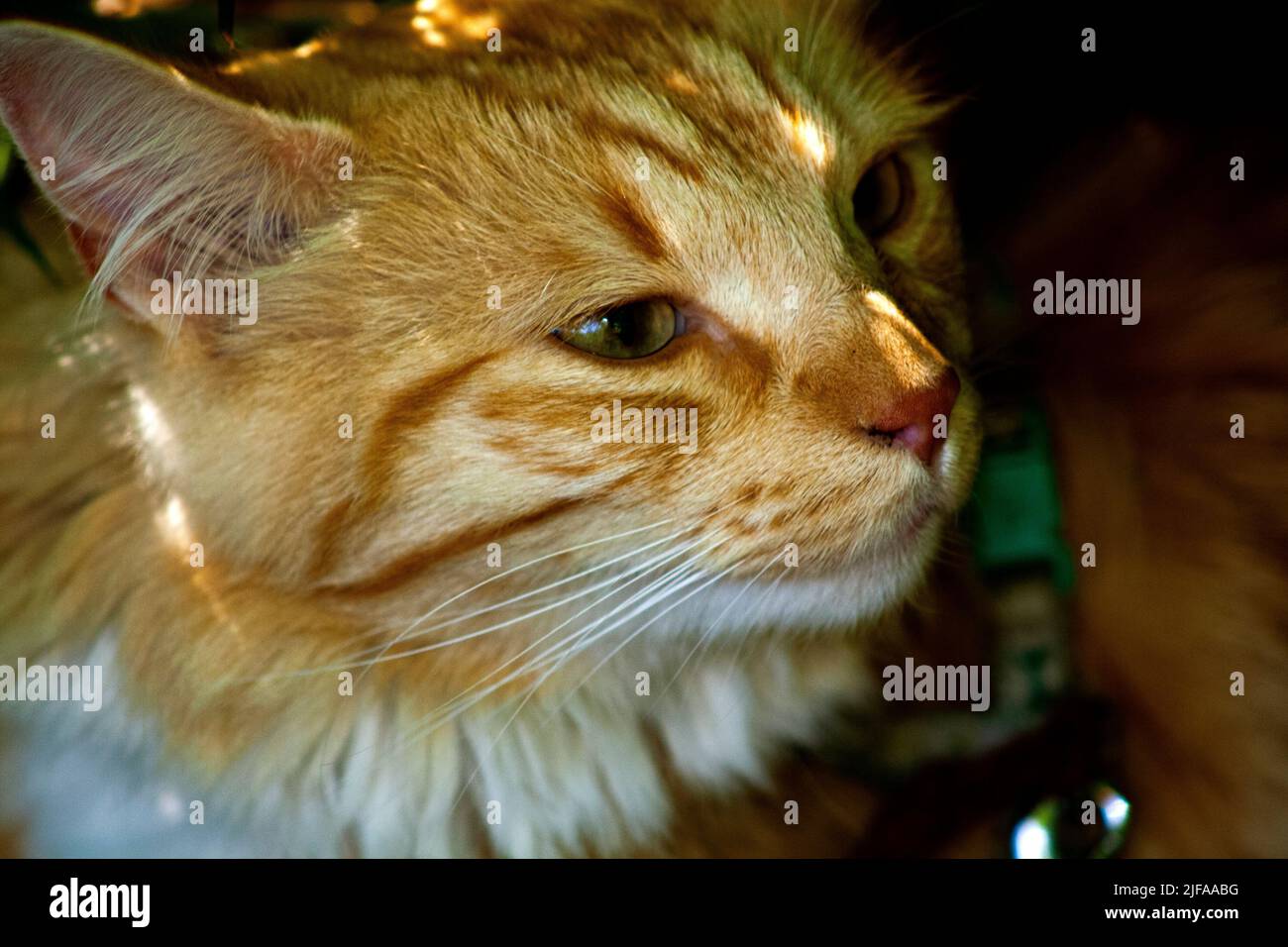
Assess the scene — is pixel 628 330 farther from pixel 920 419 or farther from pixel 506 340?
pixel 920 419

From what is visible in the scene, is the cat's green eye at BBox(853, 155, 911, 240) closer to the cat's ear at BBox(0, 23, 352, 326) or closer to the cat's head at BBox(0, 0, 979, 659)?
the cat's head at BBox(0, 0, 979, 659)

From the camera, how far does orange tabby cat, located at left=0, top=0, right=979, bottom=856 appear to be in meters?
1.17

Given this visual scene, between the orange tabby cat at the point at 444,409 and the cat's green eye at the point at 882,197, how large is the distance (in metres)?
0.08

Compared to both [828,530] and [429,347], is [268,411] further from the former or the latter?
[828,530]

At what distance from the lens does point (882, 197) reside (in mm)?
1507

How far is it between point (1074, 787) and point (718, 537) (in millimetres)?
701

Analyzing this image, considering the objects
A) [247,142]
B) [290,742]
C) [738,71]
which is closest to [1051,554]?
[738,71]

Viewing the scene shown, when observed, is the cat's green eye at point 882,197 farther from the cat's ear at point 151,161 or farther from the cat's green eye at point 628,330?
the cat's ear at point 151,161

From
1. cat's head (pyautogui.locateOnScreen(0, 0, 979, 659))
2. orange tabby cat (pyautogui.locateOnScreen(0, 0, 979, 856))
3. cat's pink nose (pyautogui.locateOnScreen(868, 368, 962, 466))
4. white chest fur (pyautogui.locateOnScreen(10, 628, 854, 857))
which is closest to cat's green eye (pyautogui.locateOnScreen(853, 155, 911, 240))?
orange tabby cat (pyautogui.locateOnScreen(0, 0, 979, 856))

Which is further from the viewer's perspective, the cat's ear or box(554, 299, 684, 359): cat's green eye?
box(554, 299, 684, 359): cat's green eye

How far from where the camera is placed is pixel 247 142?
115 cm

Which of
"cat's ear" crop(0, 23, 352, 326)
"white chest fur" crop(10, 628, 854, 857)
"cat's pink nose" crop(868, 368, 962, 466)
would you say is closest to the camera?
"cat's ear" crop(0, 23, 352, 326)

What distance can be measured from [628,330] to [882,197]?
1.59 feet

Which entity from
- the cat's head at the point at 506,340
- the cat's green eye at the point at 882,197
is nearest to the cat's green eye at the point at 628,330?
the cat's head at the point at 506,340
